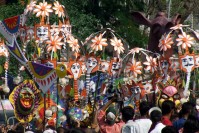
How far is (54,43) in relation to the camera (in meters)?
14.9

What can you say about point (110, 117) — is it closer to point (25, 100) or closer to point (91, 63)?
point (25, 100)

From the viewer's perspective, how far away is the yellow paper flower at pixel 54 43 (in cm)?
1488

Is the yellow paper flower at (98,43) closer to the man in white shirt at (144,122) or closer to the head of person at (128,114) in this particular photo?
the man in white shirt at (144,122)

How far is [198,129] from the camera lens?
8781mm

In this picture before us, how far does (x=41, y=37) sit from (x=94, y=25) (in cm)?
1031

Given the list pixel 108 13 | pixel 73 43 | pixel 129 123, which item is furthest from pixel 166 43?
pixel 108 13

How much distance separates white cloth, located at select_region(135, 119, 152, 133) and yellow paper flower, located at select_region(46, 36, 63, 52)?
176 inches

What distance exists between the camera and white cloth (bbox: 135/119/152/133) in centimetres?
1060

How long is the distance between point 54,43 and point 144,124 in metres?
4.66

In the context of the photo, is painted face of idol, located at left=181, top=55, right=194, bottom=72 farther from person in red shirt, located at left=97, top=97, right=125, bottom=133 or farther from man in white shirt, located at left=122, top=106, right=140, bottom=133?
man in white shirt, located at left=122, top=106, right=140, bottom=133

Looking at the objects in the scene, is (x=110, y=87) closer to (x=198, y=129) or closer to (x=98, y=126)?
(x=98, y=126)

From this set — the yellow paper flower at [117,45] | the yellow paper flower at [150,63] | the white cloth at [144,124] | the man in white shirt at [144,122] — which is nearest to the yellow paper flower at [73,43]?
the yellow paper flower at [117,45]

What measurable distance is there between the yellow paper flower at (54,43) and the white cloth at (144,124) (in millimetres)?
4463

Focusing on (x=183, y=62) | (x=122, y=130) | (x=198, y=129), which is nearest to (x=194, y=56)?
(x=183, y=62)
